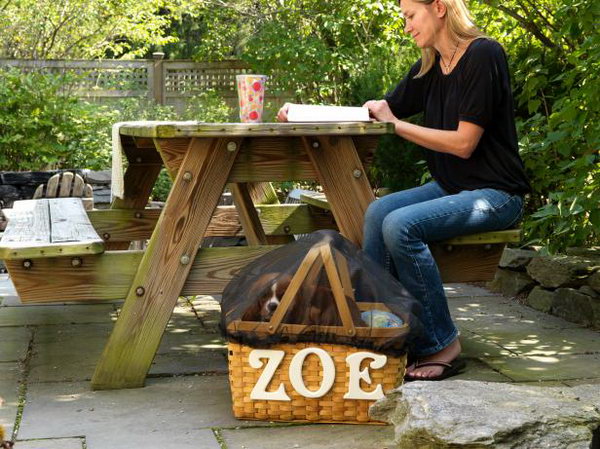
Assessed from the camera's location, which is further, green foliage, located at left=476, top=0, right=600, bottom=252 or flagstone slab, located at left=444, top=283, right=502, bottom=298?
flagstone slab, located at left=444, top=283, right=502, bottom=298

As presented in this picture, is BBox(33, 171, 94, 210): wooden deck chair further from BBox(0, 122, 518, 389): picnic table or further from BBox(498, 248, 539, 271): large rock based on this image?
BBox(0, 122, 518, 389): picnic table

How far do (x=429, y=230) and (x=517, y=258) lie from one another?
2183mm

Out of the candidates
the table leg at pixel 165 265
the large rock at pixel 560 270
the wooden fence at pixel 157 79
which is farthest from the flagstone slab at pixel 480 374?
the wooden fence at pixel 157 79

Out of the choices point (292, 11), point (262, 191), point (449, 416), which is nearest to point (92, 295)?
point (449, 416)

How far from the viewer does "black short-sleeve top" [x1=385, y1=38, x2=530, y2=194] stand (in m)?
3.70

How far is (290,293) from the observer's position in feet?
10.5

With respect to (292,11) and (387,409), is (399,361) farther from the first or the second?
(292,11)

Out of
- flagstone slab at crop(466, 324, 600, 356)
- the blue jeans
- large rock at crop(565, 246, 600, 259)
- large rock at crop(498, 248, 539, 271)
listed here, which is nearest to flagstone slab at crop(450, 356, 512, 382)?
the blue jeans

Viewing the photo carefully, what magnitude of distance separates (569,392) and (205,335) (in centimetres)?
211

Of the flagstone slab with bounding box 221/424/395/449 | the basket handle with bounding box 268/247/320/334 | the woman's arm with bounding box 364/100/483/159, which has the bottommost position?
the flagstone slab with bounding box 221/424/395/449

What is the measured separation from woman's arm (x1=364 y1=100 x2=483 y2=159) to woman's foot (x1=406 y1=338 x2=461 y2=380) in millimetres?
731

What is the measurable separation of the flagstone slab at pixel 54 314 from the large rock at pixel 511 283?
2.21 metres

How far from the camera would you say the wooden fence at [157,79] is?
1305cm

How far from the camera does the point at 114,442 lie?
119 inches
